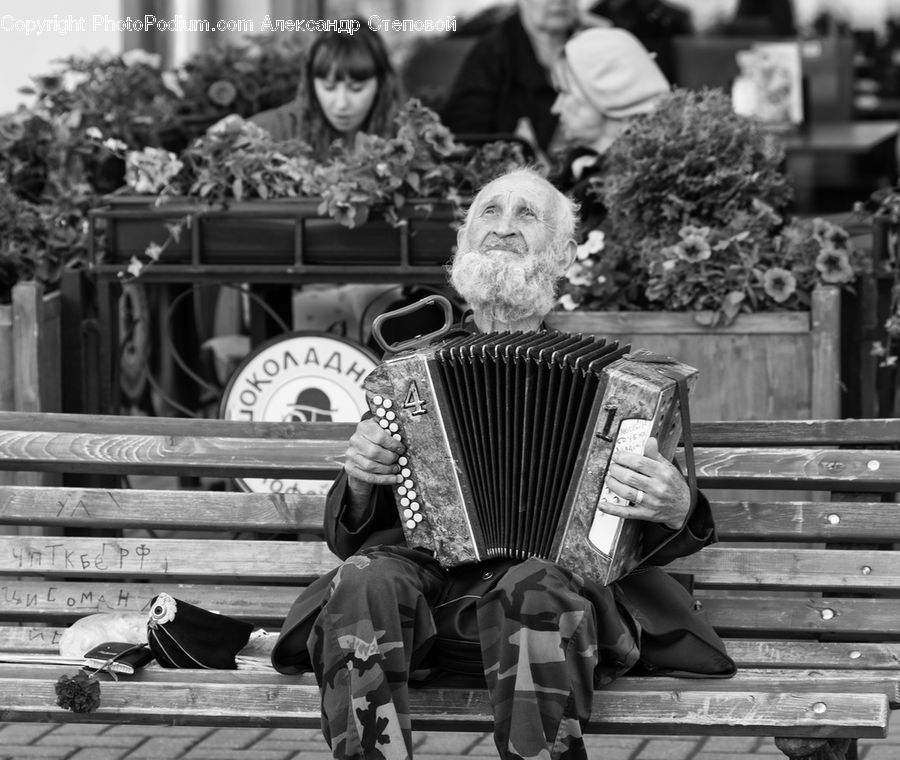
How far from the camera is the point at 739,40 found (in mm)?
8578

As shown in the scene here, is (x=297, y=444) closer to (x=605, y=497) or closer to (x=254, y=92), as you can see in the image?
(x=605, y=497)

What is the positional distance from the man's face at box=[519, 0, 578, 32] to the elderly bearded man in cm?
369

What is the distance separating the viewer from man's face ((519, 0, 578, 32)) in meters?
6.90

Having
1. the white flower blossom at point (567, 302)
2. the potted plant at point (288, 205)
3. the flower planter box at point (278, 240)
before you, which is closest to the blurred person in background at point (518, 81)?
the potted plant at point (288, 205)

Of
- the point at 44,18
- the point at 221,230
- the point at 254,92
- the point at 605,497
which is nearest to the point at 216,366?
the point at 254,92

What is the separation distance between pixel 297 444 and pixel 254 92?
322 cm

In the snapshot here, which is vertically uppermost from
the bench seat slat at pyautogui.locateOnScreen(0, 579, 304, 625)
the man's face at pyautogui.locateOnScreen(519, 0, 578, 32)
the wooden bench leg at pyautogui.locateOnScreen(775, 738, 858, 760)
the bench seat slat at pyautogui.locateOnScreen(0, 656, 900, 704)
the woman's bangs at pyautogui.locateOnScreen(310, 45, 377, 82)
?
the man's face at pyautogui.locateOnScreen(519, 0, 578, 32)

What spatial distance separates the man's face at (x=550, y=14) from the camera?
22.6 ft

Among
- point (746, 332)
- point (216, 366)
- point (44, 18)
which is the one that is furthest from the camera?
point (44, 18)

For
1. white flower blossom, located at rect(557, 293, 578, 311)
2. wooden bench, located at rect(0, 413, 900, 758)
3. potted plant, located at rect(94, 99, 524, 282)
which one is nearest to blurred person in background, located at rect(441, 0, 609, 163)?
potted plant, located at rect(94, 99, 524, 282)

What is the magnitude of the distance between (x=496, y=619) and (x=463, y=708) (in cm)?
21

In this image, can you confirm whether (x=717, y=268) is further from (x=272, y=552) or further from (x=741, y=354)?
(x=272, y=552)

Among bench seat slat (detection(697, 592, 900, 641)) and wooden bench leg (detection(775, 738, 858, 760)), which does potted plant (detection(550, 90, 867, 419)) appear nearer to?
bench seat slat (detection(697, 592, 900, 641))

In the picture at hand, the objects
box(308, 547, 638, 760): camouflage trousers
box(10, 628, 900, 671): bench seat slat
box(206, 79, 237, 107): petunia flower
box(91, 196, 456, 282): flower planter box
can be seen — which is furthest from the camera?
box(206, 79, 237, 107): petunia flower
